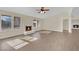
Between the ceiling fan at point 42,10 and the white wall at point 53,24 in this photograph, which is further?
the white wall at point 53,24

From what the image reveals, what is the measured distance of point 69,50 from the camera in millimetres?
1603

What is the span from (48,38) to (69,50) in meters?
0.37

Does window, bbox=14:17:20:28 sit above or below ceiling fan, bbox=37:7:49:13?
below

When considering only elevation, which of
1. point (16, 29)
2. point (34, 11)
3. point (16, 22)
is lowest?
point (16, 29)

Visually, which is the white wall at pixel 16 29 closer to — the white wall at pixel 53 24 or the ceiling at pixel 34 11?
the ceiling at pixel 34 11

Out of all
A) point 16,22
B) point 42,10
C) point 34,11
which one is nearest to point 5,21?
point 16,22

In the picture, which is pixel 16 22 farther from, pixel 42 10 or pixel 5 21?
pixel 42 10

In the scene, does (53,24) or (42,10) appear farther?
(53,24)

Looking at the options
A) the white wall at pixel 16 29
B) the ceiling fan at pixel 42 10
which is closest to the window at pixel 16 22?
the white wall at pixel 16 29

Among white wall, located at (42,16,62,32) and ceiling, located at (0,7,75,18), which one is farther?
white wall, located at (42,16,62,32)

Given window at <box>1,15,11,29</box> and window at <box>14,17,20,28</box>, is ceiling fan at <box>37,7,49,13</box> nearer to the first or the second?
window at <box>14,17,20,28</box>

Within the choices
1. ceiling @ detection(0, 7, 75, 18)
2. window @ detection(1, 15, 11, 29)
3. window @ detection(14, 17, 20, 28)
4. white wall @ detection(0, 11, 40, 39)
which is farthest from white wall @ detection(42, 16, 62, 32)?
window @ detection(1, 15, 11, 29)
